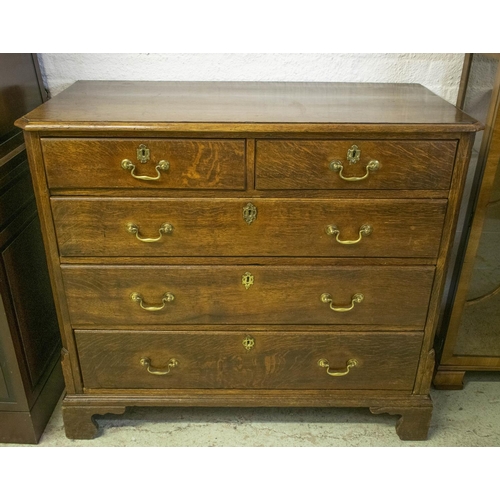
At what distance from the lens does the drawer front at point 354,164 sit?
1396mm

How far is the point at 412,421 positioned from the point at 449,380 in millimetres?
331

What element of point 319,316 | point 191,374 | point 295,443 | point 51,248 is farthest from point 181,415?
point 51,248

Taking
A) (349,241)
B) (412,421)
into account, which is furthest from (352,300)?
(412,421)

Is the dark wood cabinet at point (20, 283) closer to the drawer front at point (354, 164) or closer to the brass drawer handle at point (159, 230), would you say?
the brass drawer handle at point (159, 230)

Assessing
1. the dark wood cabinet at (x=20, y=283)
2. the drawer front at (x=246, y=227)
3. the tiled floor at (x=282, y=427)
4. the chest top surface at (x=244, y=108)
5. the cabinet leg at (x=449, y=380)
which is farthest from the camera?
the cabinet leg at (x=449, y=380)

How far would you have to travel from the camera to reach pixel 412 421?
1784 mm

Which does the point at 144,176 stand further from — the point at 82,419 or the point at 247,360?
the point at 82,419

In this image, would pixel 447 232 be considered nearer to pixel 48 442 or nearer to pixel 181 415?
pixel 181 415

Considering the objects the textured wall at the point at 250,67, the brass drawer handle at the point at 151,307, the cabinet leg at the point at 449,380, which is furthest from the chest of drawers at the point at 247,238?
the cabinet leg at the point at 449,380

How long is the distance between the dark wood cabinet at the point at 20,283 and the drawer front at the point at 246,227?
226 mm

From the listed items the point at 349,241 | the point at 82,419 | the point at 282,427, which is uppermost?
the point at 349,241

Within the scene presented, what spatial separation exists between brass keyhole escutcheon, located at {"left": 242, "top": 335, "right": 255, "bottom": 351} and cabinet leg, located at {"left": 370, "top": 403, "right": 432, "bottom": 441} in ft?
1.59

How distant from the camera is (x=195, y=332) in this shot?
5.42ft

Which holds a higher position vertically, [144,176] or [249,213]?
[144,176]
